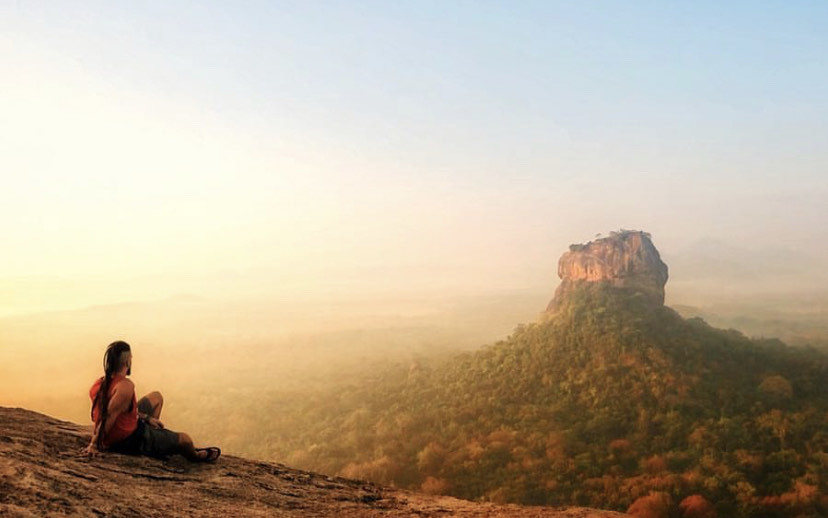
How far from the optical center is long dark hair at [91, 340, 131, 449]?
A: 23.5 ft

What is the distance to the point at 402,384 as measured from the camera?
94.1 meters

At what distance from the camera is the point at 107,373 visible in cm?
719

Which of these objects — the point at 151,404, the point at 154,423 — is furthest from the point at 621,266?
the point at 154,423

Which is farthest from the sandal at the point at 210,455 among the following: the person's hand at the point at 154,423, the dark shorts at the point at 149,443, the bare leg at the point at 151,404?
the bare leg at the point at 151,404

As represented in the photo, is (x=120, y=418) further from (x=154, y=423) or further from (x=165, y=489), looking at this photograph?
(x=165, y=489)

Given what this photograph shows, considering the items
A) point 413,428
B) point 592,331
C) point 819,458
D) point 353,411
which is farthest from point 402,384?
point 819,458

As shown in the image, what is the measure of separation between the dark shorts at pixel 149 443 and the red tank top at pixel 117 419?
11 cm

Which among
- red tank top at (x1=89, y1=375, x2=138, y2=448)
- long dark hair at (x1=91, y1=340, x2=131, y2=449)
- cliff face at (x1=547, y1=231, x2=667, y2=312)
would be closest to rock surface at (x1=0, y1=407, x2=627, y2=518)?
red tank top at (x1=89, y1=375, x2=138, y2=448)

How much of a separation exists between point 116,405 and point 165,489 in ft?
4.45

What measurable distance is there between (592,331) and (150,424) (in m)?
83.7

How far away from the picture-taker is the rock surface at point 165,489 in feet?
17.6

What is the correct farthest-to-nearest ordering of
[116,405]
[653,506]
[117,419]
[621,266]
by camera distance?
[621,266] → [653,506] → [117,419] → [116,405]

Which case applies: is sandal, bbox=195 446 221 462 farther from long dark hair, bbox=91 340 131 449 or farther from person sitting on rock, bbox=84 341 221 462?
long dark hair, bbox=91 340 131 449

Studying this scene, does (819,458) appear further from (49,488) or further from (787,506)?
(49,488)
